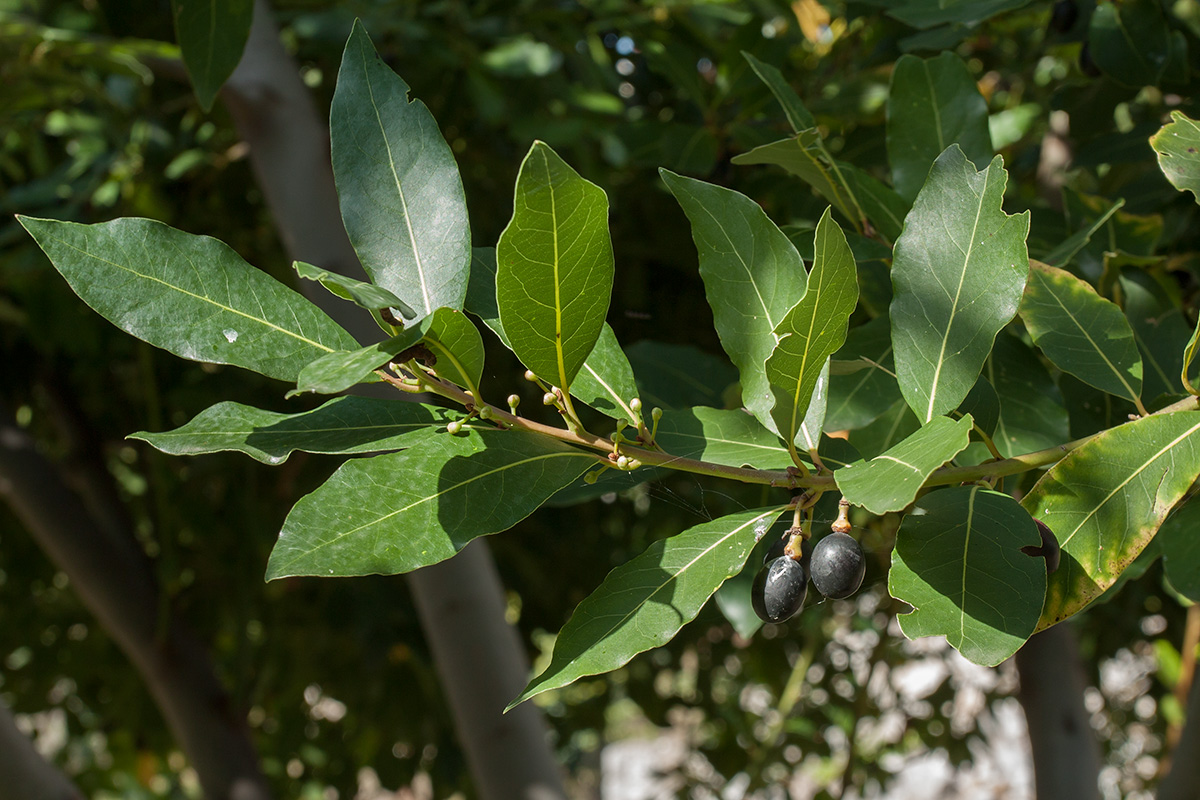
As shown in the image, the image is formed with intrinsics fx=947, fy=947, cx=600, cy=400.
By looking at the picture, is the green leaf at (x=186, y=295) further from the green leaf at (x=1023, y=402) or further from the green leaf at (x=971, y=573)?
the green leaf at (x=1023, y=402)

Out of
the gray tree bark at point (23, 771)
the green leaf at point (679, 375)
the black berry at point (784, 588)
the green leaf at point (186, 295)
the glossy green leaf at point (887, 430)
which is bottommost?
the gray tree bark at point (23, 771)

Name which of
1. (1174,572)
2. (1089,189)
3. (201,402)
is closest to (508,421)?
(1174,572)

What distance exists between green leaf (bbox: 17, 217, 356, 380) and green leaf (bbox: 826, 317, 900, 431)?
0.37 meters

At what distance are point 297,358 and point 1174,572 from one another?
1.68 feet

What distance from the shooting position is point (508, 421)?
20.1 inches

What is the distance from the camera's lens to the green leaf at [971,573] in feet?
1.49

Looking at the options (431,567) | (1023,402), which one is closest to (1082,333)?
(1023,402)

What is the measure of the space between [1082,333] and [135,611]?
1573mm

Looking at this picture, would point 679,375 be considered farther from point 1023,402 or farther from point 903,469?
point 903,469

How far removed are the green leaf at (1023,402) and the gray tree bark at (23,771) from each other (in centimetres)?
108

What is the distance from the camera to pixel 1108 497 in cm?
49

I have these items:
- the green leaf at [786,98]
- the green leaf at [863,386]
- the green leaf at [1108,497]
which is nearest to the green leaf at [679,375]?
the green leaf at [863,386]

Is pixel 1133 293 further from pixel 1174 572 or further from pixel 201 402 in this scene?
pixel 201 402

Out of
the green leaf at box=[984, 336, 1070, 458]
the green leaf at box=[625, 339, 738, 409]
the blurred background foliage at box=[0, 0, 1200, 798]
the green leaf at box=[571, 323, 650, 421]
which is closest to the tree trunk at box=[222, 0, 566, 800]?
the blurred background foliage at box=[0, 0, 1200, 798]
